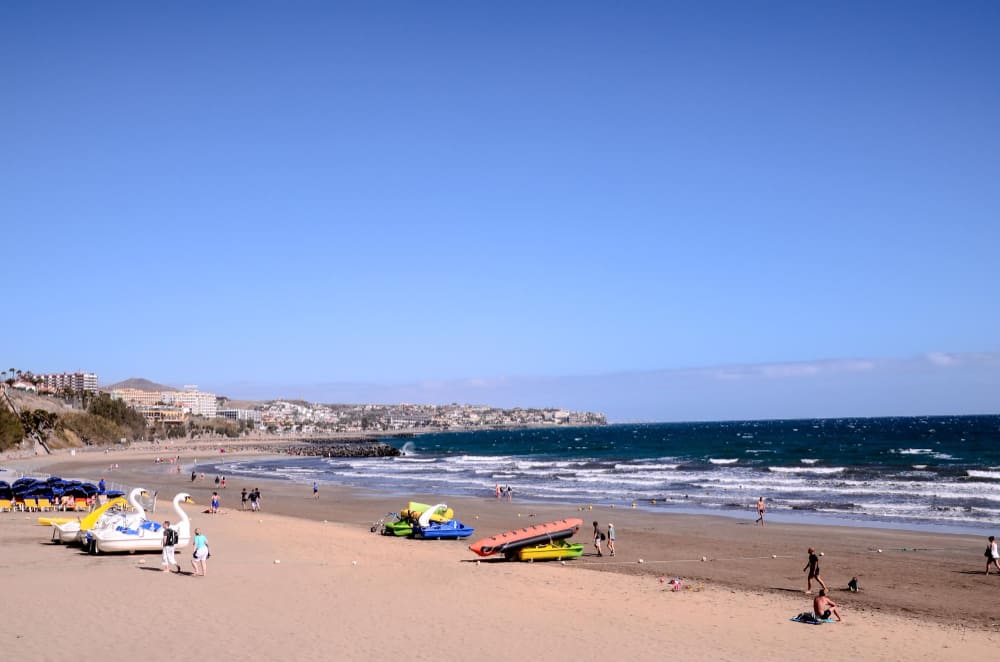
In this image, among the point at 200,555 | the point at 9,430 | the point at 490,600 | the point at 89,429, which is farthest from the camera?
the point at 89,429

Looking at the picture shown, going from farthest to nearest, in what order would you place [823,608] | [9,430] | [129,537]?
[9,430]
[129,537]
[823,608]

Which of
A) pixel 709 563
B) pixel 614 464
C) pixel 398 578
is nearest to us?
pixel 398 578

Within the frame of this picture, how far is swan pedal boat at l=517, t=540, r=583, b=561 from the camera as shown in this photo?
75.9ft

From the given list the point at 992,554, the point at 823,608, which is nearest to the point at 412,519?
the point at 823,608

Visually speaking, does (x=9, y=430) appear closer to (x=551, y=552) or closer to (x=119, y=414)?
(x=119, y=414)

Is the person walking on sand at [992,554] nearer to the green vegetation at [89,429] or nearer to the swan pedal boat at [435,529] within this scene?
the swan pedal boat at [435,529]

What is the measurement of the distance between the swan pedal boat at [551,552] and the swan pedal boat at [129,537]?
8814 millimetres

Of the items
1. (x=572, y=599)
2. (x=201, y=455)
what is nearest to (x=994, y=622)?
(x=572, y=599)

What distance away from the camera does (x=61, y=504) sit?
Answer: 3369cm

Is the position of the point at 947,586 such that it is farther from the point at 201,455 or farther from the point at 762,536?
the point at 201,455

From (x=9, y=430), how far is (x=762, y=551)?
8152 centimetres

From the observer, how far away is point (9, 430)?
84.4m

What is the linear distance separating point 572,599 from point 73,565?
11.7 metres

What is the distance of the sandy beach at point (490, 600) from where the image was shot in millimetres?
13477
